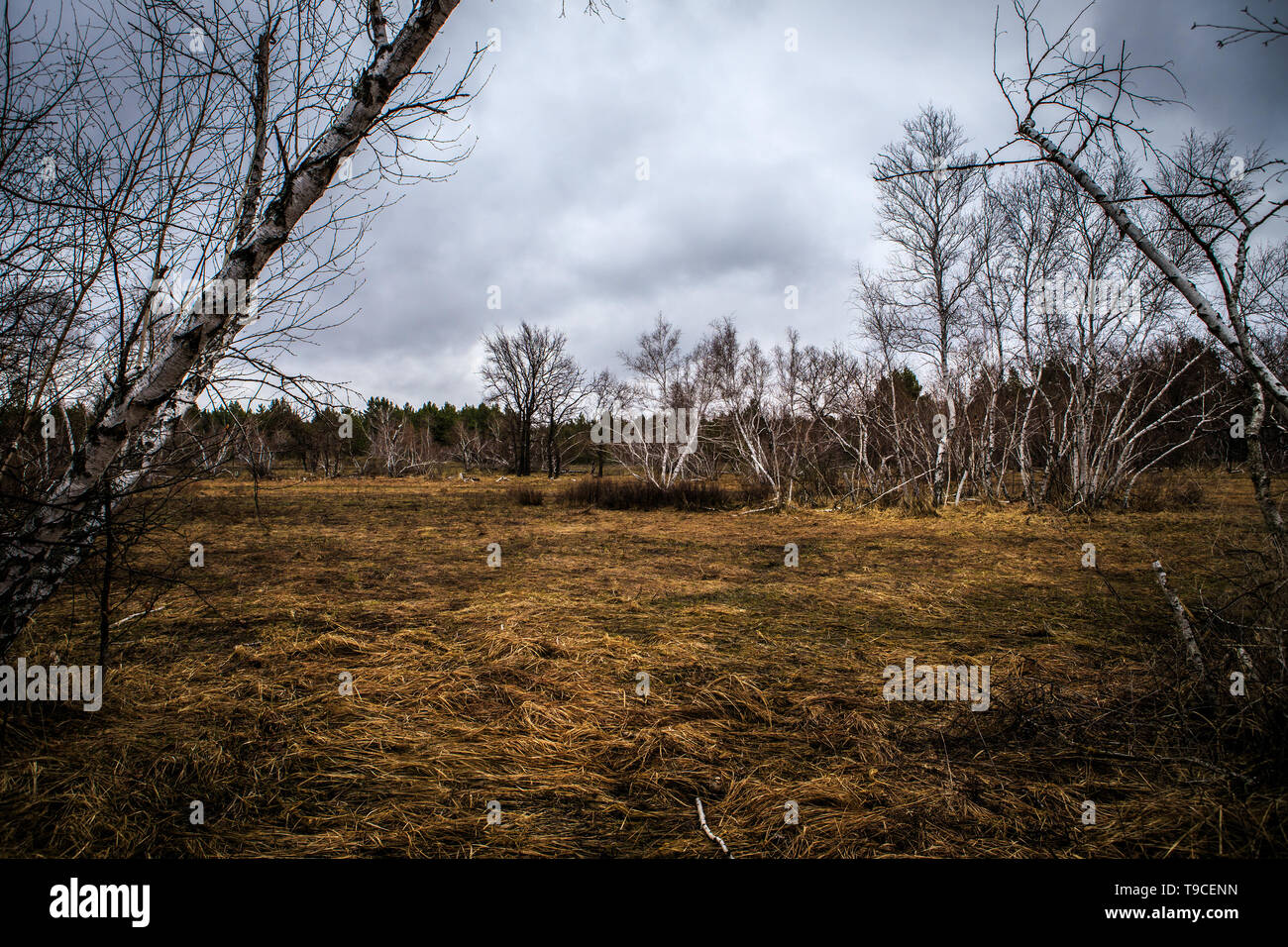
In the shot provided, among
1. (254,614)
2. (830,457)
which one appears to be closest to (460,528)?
(254,614)

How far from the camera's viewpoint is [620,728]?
9.96 ft

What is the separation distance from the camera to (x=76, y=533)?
107 inches

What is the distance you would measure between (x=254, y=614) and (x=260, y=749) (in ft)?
9.34

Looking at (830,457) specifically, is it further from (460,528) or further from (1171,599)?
(1171,599)

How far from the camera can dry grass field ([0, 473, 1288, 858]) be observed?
2104 mm

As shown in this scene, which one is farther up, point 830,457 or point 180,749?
point 830,457

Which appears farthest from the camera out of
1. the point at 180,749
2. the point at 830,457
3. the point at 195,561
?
the point at 830,457

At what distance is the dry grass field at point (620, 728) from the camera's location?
2104 millimetres

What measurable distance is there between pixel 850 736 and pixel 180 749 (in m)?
3.31

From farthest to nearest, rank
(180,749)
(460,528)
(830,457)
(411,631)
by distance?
(830,457) < (460,528) < (411,631) < (180,749)

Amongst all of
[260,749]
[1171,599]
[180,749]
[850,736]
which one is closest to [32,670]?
[180,749]
